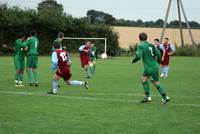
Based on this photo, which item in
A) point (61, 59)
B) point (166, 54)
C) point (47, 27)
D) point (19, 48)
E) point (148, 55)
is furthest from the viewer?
point (47, 27)

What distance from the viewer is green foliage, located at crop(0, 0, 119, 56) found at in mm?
59906

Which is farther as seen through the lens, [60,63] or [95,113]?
[60,63]

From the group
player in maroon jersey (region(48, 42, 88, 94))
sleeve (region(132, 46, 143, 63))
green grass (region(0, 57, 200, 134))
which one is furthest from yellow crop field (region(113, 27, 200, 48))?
sleeve (region(132, 46, 143, 63))

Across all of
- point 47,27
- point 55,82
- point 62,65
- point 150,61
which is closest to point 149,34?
point 47,27

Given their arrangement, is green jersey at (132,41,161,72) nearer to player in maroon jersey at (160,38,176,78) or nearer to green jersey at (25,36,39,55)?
green jersey at (25,36,39,55)

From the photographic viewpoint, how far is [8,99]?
1600cm

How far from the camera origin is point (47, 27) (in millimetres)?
62938

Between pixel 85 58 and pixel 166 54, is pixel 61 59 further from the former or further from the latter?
pixel 166 54

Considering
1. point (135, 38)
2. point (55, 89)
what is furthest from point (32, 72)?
point (135, 38)

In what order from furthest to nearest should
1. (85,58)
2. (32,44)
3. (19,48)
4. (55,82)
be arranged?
(85,58)
(19,48)
(32,44)
(55,82)

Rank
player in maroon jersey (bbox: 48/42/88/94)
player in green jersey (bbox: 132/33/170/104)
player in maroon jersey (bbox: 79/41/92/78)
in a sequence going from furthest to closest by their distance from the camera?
player in maroon jersey (bbox: 79/41/92/78), player in maroon jersey (bbox: 48/42/88/94), player in green jersey (bbox: 132/33/170/104)

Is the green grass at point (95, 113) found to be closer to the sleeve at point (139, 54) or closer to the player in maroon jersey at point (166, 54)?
the sleeve at point (139, 54)

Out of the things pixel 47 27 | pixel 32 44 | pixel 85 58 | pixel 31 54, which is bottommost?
pixel 85 58

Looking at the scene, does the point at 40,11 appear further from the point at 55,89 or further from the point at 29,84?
the point at 55,89
